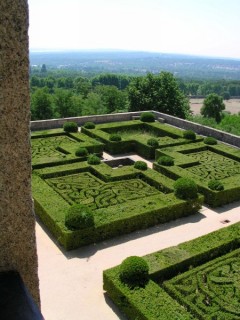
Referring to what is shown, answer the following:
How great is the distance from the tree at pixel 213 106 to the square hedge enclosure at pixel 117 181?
23.6 metres

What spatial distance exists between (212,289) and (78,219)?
517 centimetres

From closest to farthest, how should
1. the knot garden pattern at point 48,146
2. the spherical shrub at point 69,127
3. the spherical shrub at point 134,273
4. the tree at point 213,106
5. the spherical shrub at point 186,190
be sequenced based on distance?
the spherical shrub at point 134,273
the spherical shrub at point 186,190
the knot garden pattern at point 48,146
the spherical shrub at point 69,127
the tree at point 213,106

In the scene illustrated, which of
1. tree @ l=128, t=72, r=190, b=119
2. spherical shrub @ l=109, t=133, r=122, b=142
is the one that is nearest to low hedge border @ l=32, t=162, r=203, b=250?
spherical shrub @ l=109, t=133, r=122, b=142

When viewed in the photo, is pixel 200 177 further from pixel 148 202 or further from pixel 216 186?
pixel 148 202

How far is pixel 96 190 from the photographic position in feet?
55.9

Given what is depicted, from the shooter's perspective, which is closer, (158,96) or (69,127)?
(69,127)

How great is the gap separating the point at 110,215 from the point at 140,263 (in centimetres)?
406

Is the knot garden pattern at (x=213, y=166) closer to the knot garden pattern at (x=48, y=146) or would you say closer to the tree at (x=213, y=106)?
the knot garden pattern at (x=48, y=146)

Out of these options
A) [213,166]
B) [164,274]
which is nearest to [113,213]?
[164,274]

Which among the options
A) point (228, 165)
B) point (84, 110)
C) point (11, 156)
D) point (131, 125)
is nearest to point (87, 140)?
point (131, 125)

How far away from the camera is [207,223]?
51.2 ft

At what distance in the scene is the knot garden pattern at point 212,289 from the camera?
9.59m

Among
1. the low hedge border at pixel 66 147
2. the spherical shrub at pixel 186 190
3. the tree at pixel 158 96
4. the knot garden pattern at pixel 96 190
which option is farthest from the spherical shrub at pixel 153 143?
the tree at pixel 158 96

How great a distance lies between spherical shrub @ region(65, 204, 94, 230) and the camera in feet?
Answer: 43.2
